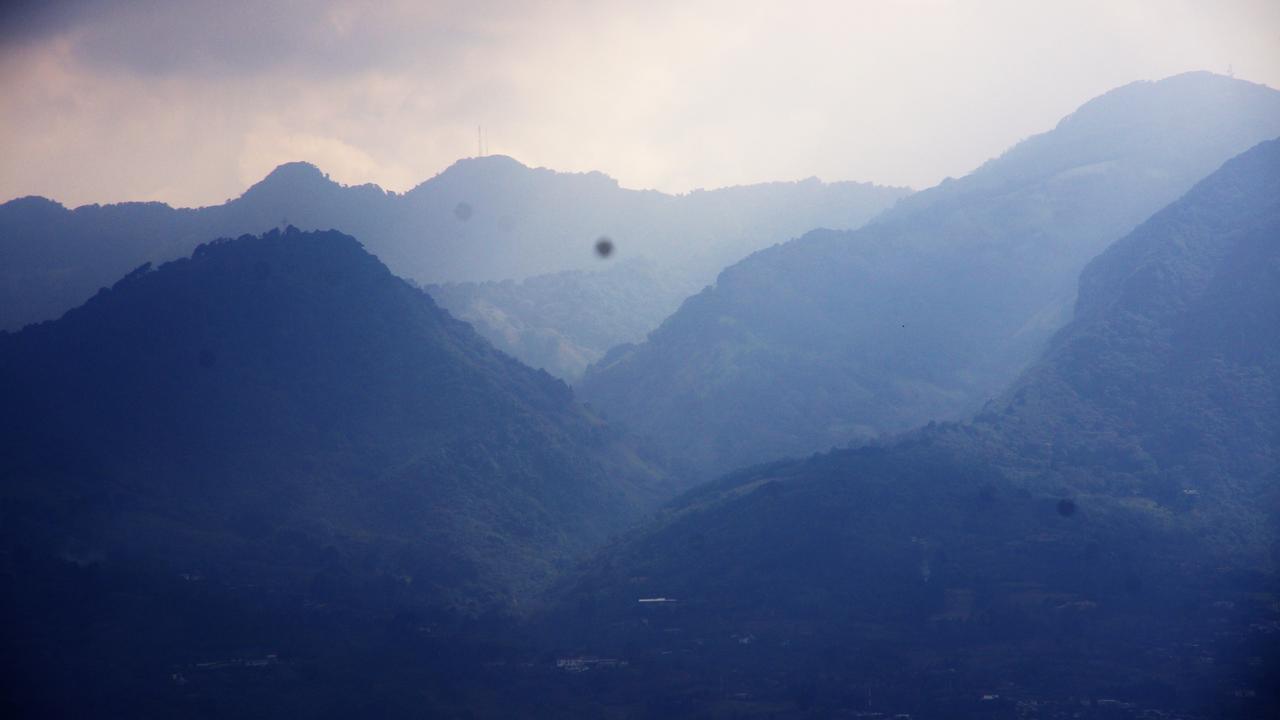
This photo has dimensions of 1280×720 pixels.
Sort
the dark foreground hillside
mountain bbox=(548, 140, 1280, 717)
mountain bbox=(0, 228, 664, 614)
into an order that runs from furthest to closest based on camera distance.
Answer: mountain bbox=(0, 228, 664, 614), the dark foreground hillside, mountain bbox=(548, 140, 1280, 717)

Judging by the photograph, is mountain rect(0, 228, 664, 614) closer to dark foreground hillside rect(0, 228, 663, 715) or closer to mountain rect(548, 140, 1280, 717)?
dark foreground hillside rect(0, 228, 663, 715)

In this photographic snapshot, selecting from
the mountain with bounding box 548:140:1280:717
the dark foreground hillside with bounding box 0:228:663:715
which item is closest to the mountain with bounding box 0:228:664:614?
the dark foreground hillside with bounding box 0:228:663:715

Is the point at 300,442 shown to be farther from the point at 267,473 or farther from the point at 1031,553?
the point at 1031,553

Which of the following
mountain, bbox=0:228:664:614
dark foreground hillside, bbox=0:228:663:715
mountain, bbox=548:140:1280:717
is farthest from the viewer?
mountain, bbox=0:228:664:614

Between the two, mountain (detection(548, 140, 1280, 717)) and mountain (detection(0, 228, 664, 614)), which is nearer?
mountain (detection(548, 140, 1280, 717))

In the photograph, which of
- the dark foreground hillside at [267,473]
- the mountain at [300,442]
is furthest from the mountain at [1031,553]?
the mountain at [300,442]

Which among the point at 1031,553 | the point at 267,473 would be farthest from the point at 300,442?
the point at 1031,553
